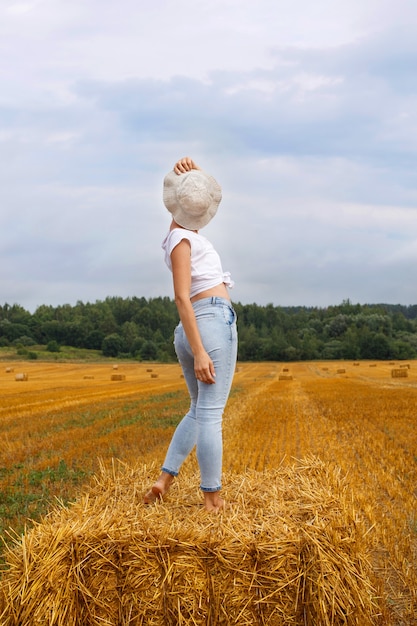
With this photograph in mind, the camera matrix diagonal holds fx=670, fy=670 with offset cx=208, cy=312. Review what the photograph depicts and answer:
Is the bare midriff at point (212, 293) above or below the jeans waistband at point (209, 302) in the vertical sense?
above

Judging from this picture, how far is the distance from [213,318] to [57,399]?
1801cm

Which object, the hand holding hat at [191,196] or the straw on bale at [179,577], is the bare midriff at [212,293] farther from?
the straw on bale at [179,577]

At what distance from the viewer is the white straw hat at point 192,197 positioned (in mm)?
3801

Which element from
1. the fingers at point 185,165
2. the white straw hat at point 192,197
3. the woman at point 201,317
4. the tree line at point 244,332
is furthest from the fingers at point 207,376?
the tree line at point 244,332

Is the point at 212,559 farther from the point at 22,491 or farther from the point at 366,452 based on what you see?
the point at 366,452

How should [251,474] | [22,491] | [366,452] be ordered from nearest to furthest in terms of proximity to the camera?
[251,474] → [22,491] → [366,452]

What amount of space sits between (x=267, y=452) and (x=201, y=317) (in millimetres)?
5999

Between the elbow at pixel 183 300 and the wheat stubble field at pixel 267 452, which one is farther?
the wheat stubble field at pixel 267 452

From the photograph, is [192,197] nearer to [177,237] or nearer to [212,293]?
[177,237]

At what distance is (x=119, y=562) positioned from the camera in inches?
121

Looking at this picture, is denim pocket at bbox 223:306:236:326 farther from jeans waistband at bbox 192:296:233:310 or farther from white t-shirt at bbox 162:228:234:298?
white t-shirt at bbox 162:228:234:298

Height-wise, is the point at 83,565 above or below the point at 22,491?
above

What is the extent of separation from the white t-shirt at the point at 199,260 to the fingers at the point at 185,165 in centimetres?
42

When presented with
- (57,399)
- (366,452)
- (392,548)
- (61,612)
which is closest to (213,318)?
(61,612)
